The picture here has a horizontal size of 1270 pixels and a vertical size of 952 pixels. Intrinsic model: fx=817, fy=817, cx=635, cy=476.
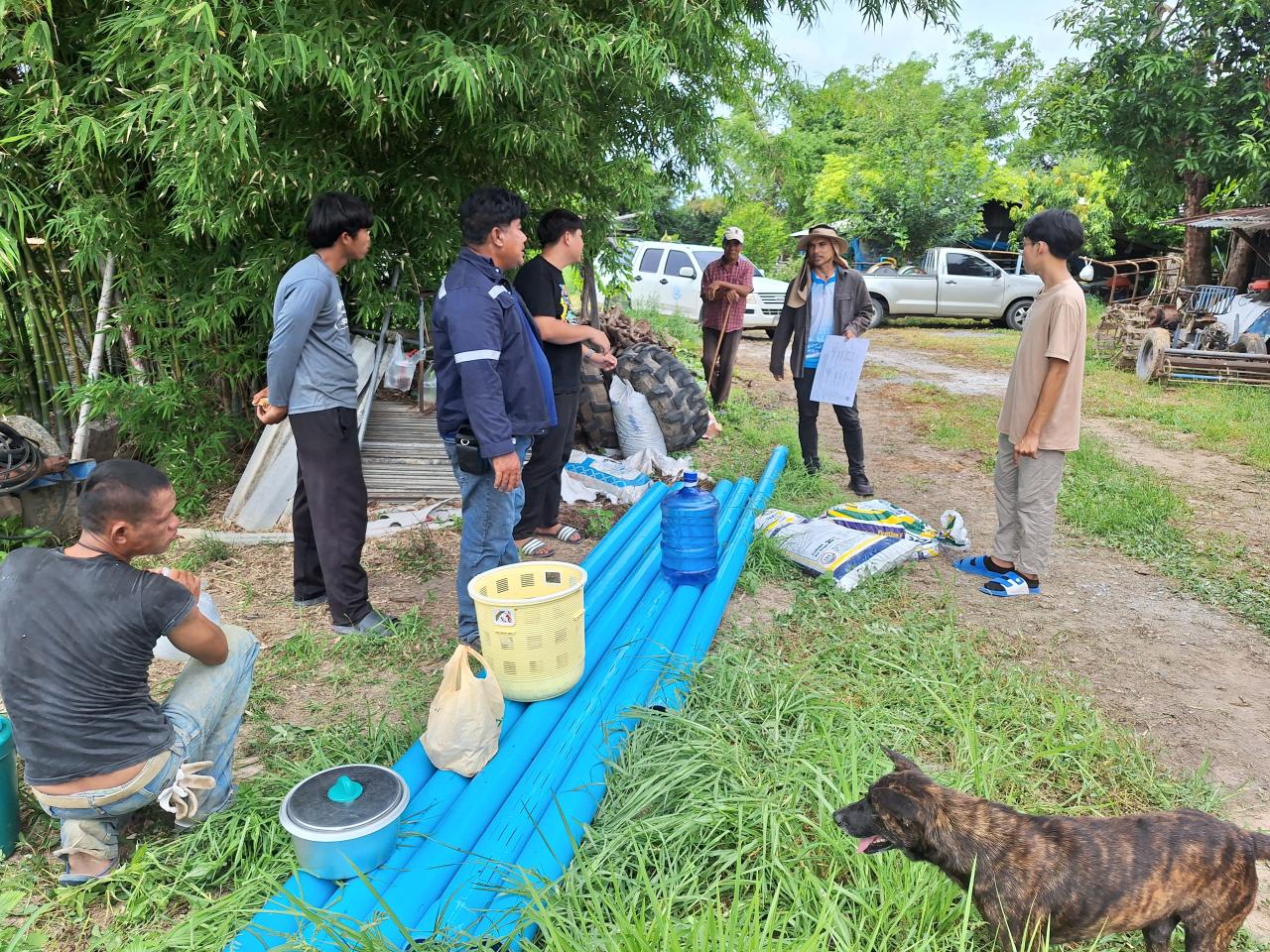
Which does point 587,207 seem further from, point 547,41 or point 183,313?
point 183,313

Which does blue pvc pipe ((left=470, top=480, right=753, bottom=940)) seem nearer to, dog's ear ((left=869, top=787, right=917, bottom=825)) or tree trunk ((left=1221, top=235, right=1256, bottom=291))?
dog's ear ((left=869, top=787, right=917, bottom=825))

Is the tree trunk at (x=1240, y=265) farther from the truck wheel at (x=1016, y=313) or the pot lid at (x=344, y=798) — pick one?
the pot lid at (x=344, y=798)

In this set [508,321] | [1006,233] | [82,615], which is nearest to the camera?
[82,615]

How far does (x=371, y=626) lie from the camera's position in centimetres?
344

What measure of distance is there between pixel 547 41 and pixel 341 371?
1.60m

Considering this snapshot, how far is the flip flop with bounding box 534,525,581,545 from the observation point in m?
4.56

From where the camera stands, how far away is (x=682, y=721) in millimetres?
2504

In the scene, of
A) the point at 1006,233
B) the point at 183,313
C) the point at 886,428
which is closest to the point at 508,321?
the point at 183,313

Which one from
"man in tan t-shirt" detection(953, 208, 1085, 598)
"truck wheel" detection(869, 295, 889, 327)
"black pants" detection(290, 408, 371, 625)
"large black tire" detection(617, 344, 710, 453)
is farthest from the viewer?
"truck wheel" detection(869, 295, 889, 327)

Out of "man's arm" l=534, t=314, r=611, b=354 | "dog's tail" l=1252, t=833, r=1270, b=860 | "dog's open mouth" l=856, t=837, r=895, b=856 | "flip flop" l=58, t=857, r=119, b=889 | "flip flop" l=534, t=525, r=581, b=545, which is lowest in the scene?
"flip flop" l=58, t=857, r=119, b=889

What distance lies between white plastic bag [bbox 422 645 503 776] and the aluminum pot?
0.21 metres

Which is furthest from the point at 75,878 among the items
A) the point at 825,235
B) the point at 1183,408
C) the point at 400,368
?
the point at 1183,408

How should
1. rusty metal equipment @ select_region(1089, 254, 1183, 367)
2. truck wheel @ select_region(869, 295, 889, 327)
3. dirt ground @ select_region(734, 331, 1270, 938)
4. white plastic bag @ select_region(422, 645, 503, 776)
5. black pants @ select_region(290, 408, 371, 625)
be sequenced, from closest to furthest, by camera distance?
1. white plastic bag @ select_region(422, 645, 503, 776)
2. dirt ground @ select_region(734, 331, 1270, 938)
3. black pants @ select_region(290, 408, 371, 625)
4. rusty metal equipment @ select_region(1089, 254, 1183, 367)
5. truck wheel @ select_region(869, 295, 889, 327)

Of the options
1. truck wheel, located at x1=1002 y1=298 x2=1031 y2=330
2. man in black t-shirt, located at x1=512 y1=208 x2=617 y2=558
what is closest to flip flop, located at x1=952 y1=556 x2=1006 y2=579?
man in black t-shirt, located at x1=512 y1=208 x2=617 y2=558
